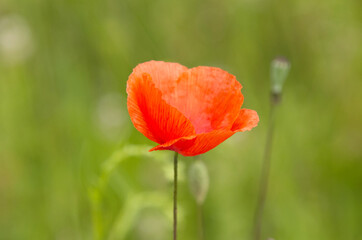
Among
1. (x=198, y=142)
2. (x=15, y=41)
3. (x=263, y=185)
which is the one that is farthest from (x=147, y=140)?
(x=198, y=142)

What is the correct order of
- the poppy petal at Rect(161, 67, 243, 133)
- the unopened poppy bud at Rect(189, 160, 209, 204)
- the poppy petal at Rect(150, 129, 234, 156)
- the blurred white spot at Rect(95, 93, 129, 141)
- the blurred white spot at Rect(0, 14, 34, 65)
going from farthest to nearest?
the blurred white spot at Rect(0, 14, 34, 65) → the blurred white spot at Rect(95, 93, 129, 141) → the unopened poppy bud at Rect(189, 160, 209, 204) → the poppy petal at Rect(161, 67, 243, 133) → the poppy petal at Rect(150, 129, 234, 156)

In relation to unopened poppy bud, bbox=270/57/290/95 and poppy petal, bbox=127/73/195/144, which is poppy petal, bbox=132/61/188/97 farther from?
unopened poppy bud, bbox=270/57/290/95

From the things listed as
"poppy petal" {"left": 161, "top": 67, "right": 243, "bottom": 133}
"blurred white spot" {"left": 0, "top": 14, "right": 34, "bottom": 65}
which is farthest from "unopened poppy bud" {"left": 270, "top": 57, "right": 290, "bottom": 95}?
"blurred white spot" {"left": 0, "top": 14, "right": 34, "bottom": 65}

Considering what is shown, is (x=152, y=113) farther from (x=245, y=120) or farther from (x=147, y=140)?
(x=147, y=140)

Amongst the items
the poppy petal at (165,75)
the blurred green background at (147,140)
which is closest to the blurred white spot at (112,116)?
the blurred green background at (147,140)

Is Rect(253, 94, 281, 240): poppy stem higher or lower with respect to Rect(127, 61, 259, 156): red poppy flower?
lower

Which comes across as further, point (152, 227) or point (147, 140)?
point (147, 140)

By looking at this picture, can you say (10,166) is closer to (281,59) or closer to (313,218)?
(313,218)

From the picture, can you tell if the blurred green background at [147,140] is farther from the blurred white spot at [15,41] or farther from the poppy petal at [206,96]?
the poppy petal at [206,96]

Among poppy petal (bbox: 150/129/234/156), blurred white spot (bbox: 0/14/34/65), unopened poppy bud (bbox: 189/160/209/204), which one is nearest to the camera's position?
poppy petal (bbox: 150/129/234/156)
